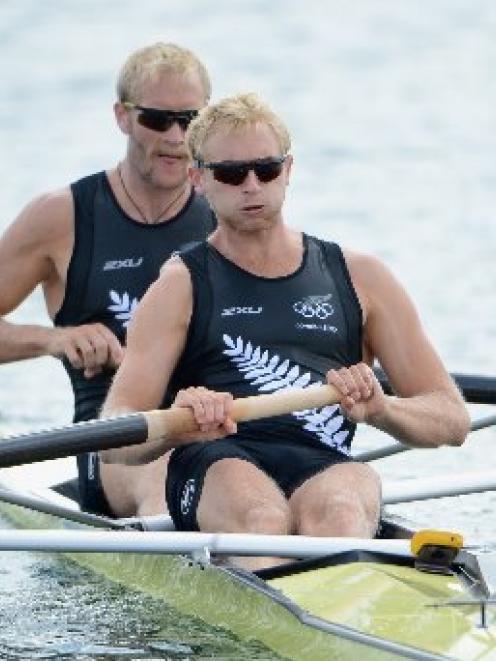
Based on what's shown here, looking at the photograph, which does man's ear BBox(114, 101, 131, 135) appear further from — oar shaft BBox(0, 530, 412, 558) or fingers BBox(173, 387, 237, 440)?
oar shaft BBox(0, 530, 412, 558)

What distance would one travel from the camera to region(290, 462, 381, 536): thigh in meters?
7.34

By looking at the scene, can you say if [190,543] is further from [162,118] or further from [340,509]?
[162,118]

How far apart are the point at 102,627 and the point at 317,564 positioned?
1.22m

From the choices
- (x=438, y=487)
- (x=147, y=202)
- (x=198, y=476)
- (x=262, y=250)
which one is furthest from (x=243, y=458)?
(x=147, y=202)

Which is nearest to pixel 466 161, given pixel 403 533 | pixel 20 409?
pixel 20 409

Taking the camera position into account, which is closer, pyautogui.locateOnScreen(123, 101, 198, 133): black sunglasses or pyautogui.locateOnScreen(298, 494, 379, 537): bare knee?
pyautogui.locateOnScreen(298, 494, 379, 537): bare knee

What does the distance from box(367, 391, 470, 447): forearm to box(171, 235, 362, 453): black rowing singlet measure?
29 cm

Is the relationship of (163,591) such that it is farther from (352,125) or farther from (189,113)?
(352,125)

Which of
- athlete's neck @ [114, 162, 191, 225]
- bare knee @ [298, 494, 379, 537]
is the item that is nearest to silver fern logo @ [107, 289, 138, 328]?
athlete's neck @ [114, 162, 191, 225]

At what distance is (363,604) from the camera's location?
677 centimetres

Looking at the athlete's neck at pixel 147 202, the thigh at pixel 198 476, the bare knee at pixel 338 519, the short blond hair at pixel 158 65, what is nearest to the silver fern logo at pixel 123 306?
the athlete's neck at pixel 147 202

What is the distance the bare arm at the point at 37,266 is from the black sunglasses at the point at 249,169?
4.65 feet

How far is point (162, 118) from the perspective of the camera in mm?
9047

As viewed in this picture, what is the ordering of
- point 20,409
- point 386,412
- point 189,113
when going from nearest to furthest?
point 386,412
point 189,113
point 20,409
